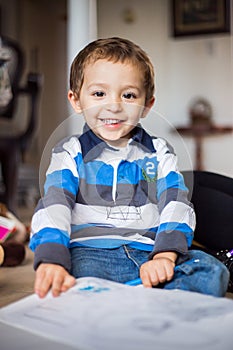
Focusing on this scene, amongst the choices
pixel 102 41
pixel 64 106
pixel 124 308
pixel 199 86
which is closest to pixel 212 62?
pixel 199 86

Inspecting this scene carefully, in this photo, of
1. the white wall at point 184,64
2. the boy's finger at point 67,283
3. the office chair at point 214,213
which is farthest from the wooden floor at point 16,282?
the white wall at point 184,64

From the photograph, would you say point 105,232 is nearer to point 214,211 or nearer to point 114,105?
point 114,105

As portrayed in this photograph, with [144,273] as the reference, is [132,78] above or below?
above

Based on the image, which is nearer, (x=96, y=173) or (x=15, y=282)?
(x=96, y=173)

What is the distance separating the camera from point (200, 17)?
4555 millimetres

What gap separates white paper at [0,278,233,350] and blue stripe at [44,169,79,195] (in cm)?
17

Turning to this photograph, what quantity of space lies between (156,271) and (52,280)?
0.15 m

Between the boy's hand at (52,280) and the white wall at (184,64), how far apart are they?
388 centimetres

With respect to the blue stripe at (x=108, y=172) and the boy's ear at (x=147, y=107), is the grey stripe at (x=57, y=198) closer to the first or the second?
the blue stripe at (x=108, y=172)

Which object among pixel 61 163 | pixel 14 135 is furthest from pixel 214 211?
pixel 14 135

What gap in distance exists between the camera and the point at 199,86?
4.73 metres

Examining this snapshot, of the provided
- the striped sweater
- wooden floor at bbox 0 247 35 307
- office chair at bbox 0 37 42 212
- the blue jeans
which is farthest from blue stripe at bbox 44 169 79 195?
office chair at bbox 0 37 42 212

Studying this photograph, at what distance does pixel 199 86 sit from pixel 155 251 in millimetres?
4019

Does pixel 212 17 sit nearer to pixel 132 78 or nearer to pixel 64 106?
pixel 64 106
